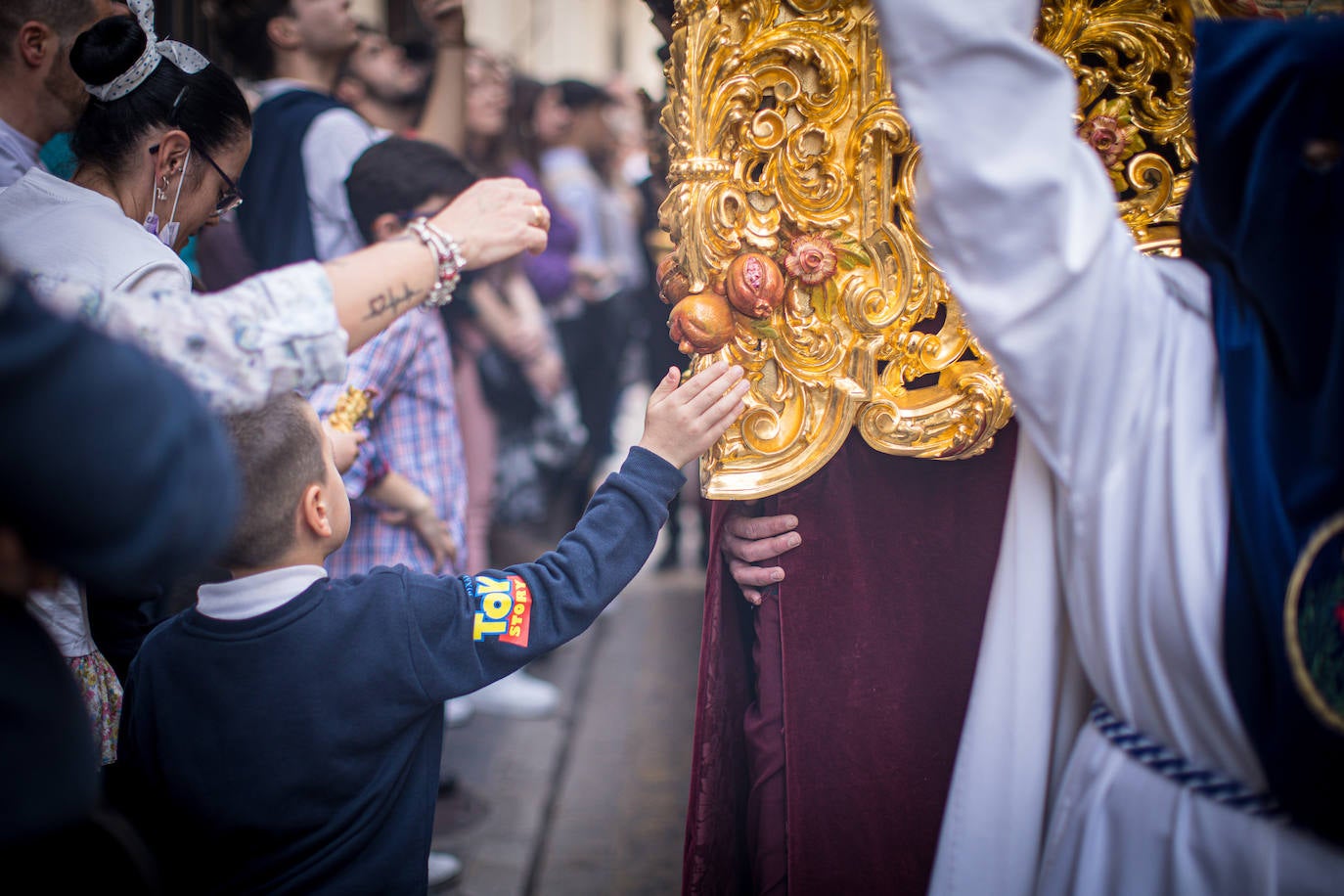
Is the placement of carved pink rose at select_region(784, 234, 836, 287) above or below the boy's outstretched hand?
above

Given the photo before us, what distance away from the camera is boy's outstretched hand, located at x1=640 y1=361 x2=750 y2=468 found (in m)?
1.28

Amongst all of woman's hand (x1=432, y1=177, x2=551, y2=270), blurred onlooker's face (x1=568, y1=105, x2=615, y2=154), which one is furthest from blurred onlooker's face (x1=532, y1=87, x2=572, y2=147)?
woman's hand (x1=432, y1=177, x2=551, y2=270)

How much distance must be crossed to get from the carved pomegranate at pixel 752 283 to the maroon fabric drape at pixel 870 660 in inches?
11.2

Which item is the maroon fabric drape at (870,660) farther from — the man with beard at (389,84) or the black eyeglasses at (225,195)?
the man with beard at (389,84)

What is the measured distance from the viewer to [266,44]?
104 inches

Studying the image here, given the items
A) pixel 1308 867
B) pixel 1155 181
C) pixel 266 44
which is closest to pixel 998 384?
pixel 1155 181

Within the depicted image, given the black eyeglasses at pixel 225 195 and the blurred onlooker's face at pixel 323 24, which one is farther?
the blurred onlooker's face at pixel 323 24

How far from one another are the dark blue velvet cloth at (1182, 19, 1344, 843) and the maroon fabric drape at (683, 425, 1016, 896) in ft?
1.81

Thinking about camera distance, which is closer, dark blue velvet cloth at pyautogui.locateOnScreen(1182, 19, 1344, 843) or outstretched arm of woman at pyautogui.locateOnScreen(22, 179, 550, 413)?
dark blue velvet cloth at pyautogui.locateOnScreen(1182, 19, 1344, 843)

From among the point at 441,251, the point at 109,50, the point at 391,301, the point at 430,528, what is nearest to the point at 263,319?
the point at 391,301

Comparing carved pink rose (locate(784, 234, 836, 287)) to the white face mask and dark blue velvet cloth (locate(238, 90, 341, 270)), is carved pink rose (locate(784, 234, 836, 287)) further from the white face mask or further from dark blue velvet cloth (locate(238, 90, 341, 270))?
dark blue velvet cloth (locate(238, 90, 341, 270))

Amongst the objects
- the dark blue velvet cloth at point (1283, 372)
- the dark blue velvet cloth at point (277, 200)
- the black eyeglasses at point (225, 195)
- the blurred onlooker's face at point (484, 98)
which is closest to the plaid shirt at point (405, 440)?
the dark blue velvet cloth at point (277, 200)

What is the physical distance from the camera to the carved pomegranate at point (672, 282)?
131 centimetres

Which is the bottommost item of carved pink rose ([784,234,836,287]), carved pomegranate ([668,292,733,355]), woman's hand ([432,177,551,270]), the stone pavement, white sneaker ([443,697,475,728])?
the stone pavement
